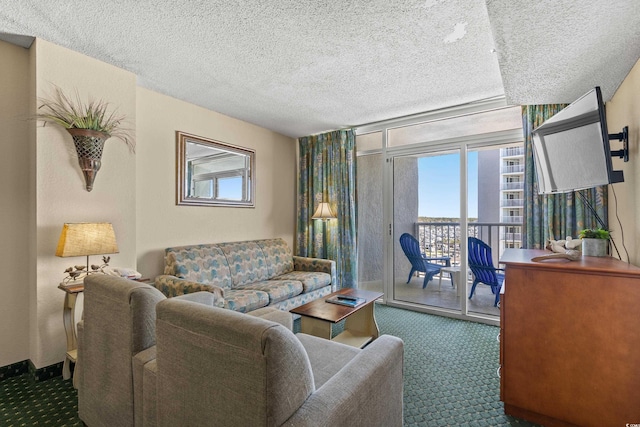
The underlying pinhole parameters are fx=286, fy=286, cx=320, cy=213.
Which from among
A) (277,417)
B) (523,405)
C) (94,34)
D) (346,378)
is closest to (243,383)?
(277,417)

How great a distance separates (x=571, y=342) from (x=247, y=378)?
5.89 ft

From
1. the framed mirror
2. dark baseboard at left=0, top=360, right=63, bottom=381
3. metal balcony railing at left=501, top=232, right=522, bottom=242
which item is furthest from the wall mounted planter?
metal balcony railing at left=501, top=232, right=522, bottom=242

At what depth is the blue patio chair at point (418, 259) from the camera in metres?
3.90

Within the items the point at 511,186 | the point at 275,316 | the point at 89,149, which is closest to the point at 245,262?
the point at 275,316

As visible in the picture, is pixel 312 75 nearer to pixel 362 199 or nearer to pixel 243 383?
pixel 362 199

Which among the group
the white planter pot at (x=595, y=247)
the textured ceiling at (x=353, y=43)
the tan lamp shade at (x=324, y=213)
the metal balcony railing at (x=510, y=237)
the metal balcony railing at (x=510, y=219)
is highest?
the textured ceiling at (x=353, y=43)

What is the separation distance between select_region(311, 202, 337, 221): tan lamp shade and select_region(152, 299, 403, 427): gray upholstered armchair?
2.97 m

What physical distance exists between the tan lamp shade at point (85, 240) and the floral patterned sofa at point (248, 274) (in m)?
0.68

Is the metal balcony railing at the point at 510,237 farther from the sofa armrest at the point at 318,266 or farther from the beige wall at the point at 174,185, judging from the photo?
the beige wall at the point at 174,185

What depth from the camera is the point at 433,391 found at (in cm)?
203

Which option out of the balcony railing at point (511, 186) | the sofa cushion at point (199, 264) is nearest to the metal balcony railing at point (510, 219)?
the balcony railing at point (511, 186)

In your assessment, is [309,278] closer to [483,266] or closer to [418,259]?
[418,259]

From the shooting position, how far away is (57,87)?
2.22 m

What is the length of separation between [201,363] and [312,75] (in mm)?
2467
